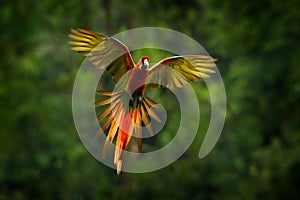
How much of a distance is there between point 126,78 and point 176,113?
14316mm

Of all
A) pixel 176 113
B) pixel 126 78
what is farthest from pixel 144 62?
pixel 176 113

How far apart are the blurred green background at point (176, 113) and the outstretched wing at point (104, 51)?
11.5 metres

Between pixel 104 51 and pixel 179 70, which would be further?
pixel 179 70

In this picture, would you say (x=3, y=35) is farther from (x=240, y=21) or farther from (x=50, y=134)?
(x=240, y=21)

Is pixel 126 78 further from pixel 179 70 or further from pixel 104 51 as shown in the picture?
pixel 179 70

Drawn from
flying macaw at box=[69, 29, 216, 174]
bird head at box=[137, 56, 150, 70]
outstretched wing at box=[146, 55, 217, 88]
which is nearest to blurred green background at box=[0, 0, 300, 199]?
outstretched wing at box=[146, 55, 217, 88]

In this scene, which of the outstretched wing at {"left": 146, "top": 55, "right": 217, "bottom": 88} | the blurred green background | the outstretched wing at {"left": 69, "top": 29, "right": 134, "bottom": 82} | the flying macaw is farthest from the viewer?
the blurred green background

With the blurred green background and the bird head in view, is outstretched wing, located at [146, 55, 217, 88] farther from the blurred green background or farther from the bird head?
the blurred green background

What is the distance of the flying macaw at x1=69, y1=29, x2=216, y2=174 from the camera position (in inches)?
163

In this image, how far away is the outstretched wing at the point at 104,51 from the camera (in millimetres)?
4289

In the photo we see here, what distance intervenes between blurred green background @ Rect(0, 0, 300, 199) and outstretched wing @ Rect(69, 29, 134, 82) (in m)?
11.5

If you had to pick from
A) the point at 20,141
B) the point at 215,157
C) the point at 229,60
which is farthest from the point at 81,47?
the point at 229,60

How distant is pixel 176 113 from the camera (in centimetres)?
1852

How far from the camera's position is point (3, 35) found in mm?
19703
